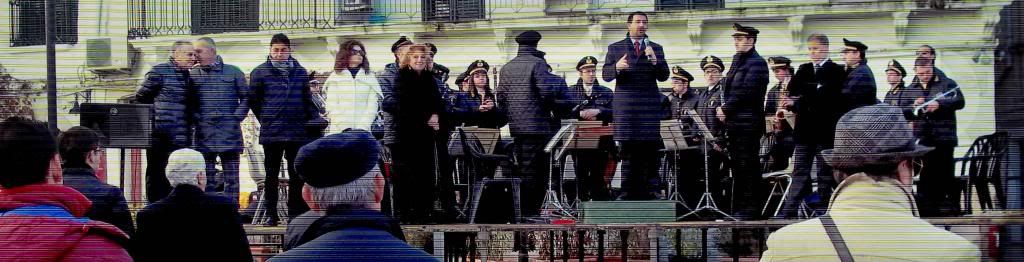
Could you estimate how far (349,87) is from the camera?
13.4 feet

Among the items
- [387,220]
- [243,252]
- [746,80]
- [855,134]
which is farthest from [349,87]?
[855,134]

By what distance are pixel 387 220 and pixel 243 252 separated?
0.87m

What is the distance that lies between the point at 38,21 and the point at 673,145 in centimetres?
241

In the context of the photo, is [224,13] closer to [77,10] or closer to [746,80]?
[77,10]

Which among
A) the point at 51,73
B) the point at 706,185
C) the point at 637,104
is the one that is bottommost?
the point at 706,185

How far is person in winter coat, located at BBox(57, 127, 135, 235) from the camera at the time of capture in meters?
3.32

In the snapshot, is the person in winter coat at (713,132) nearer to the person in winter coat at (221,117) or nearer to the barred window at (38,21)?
the person in winter coat at (221,117)

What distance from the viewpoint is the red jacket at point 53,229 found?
232cm

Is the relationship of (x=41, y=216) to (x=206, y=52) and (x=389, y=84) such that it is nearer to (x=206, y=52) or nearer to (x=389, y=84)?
(x=206, y=52)

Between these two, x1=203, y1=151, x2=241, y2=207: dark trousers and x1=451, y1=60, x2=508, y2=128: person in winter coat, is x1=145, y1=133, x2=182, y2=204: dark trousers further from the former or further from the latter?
x1=451, y1=60, x2=508, y2=128: person in winter coat

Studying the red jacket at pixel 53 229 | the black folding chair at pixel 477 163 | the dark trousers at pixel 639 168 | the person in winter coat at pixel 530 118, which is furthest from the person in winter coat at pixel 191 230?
the dark trousers at pixel 639 168

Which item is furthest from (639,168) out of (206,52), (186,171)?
(186,171)

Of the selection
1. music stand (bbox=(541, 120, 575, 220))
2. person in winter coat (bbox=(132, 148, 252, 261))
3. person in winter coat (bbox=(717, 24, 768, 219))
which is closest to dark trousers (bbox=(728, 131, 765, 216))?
person in winter coat (bbox=(717, 24, 768, 219))

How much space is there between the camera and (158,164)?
3.89 meters
